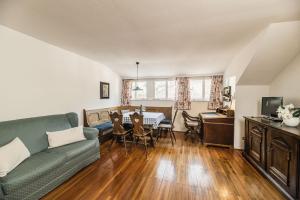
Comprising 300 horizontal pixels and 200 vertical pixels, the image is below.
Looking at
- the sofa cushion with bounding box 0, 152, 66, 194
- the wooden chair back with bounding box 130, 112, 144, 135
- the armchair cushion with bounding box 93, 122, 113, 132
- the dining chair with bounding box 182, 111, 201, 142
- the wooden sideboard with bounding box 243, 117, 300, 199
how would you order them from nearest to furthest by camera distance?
the sofa cushion with bounding box 0, 152, 66, 194
the wooden sideboard with bounding box 243, 117, 300, 199
the wooden chair back with bounding box 130, 112, 144, 135
the armchair cushion with bounding box 93, 122, 113, 132
the dining chair with bounding box 182, 111, 201, 142

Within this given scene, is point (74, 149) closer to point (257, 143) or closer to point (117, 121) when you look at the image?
point (117, 121)

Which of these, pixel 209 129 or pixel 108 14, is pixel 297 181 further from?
pixel 108 14

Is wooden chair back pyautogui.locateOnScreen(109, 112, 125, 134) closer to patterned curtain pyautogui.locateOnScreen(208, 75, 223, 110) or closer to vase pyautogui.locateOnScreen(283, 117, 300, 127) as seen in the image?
vase pyautogui.locateOnScreen(283, 117, 300, 127)

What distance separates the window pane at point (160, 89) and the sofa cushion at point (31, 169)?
4.23 metres

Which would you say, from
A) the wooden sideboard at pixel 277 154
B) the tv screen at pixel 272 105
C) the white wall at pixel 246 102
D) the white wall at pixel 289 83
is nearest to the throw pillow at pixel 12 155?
the wooden sideboard at pixel 277 154

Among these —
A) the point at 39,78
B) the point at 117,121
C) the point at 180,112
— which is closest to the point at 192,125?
the point at 180,112

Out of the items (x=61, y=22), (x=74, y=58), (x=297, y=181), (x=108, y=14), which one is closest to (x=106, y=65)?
(x=74, y=58)

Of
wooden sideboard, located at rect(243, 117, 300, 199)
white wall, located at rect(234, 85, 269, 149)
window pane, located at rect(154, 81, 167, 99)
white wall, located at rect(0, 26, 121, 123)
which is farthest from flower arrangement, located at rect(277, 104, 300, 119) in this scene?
white wall, located at rect(0, 26, 121, 123)

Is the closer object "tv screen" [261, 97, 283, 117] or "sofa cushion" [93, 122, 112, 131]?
"tv screen" [261, 97, 283, 117]

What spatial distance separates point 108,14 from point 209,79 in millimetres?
4358

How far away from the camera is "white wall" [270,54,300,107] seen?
8.75 feet

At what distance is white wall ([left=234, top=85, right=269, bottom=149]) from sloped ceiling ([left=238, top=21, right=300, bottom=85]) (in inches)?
8.4

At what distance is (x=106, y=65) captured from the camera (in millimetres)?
5121

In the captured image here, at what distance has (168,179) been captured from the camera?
242 cm
